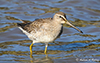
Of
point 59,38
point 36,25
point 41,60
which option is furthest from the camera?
point 59,38

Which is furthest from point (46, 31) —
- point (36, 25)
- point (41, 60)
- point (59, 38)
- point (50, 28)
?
point (59, 38)

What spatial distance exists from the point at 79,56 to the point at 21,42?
286 centimetres

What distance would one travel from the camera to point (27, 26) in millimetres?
9555

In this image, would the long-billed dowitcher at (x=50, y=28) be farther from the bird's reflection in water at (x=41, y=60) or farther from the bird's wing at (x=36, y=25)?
the bird's reflection in water at (x=41, y=60)

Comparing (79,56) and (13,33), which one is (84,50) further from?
(13,33)

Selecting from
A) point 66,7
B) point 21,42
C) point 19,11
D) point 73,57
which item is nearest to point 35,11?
point 19,11

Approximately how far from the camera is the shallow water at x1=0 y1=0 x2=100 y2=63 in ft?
29.4

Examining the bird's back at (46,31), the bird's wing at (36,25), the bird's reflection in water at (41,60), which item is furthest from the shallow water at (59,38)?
the bird's wing at (36,25)

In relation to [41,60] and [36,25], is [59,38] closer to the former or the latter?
[36,25]

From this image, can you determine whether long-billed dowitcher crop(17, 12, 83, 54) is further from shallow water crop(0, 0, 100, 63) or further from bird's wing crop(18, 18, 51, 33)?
shallow water crop(0, 0, 100, 63)

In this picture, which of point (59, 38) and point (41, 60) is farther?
point (59, 38)

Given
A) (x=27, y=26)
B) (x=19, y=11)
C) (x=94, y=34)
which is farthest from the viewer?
(x=19, y=11)

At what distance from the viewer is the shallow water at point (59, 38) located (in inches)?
353

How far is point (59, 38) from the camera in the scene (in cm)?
1103
